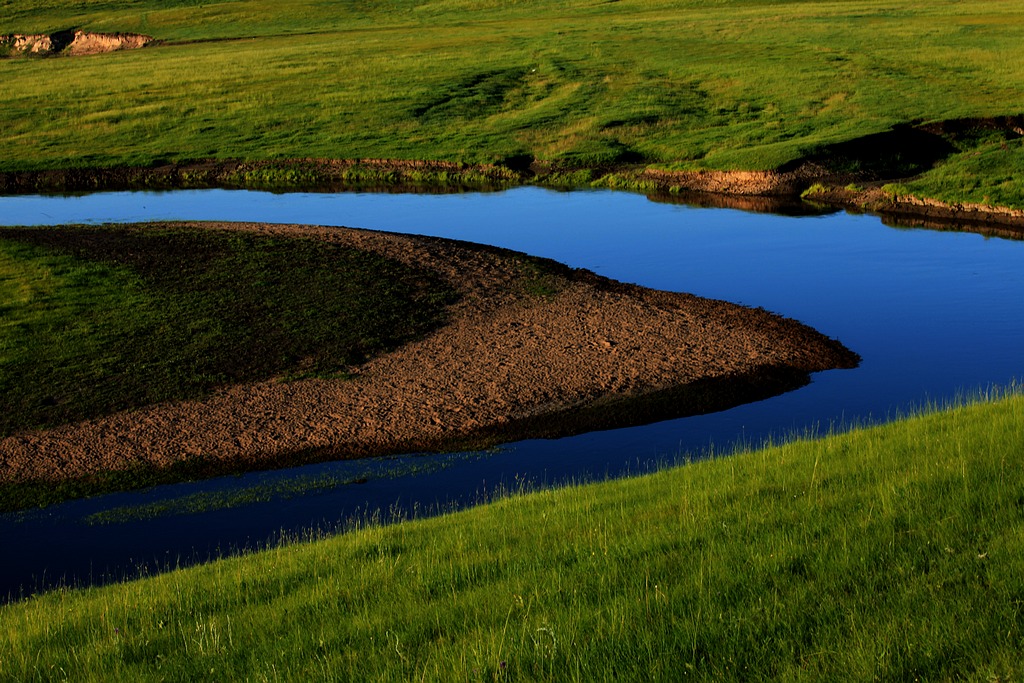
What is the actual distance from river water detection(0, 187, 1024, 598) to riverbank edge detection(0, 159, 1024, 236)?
1646 millimetres

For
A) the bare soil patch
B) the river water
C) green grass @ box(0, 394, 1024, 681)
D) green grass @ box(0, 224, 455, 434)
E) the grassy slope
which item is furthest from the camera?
the bare soil patch

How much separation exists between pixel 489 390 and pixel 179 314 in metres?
8.94

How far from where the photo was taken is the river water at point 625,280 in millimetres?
16578

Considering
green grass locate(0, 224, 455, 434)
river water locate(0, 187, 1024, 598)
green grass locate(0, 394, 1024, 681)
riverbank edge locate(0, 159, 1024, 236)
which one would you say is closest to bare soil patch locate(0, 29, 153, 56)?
riverbank edge locate(0, 159, 1024, 236)

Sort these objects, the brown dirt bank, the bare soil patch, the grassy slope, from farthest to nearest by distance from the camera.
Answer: the bare soil patch → the grassy slope → the brown dirt bank

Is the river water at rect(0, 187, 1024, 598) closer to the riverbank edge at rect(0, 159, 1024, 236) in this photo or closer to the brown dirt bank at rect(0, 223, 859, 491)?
the brown dirt bank at rect(0, 223, 859, 491)

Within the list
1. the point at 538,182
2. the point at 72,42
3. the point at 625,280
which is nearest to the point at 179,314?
the point at 625,280

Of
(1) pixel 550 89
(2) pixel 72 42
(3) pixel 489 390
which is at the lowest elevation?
(3) pixel 489 390

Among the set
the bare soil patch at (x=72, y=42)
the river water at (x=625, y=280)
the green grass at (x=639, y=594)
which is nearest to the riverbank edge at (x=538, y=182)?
the river water at (x=625, y=280)

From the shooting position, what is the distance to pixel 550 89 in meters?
64.9

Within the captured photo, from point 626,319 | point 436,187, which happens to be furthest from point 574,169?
point 626,319

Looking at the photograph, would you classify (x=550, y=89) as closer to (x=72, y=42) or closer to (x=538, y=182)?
(x=538, y=182)

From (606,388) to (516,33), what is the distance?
228ft

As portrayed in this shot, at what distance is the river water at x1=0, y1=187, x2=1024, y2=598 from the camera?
653 inches
